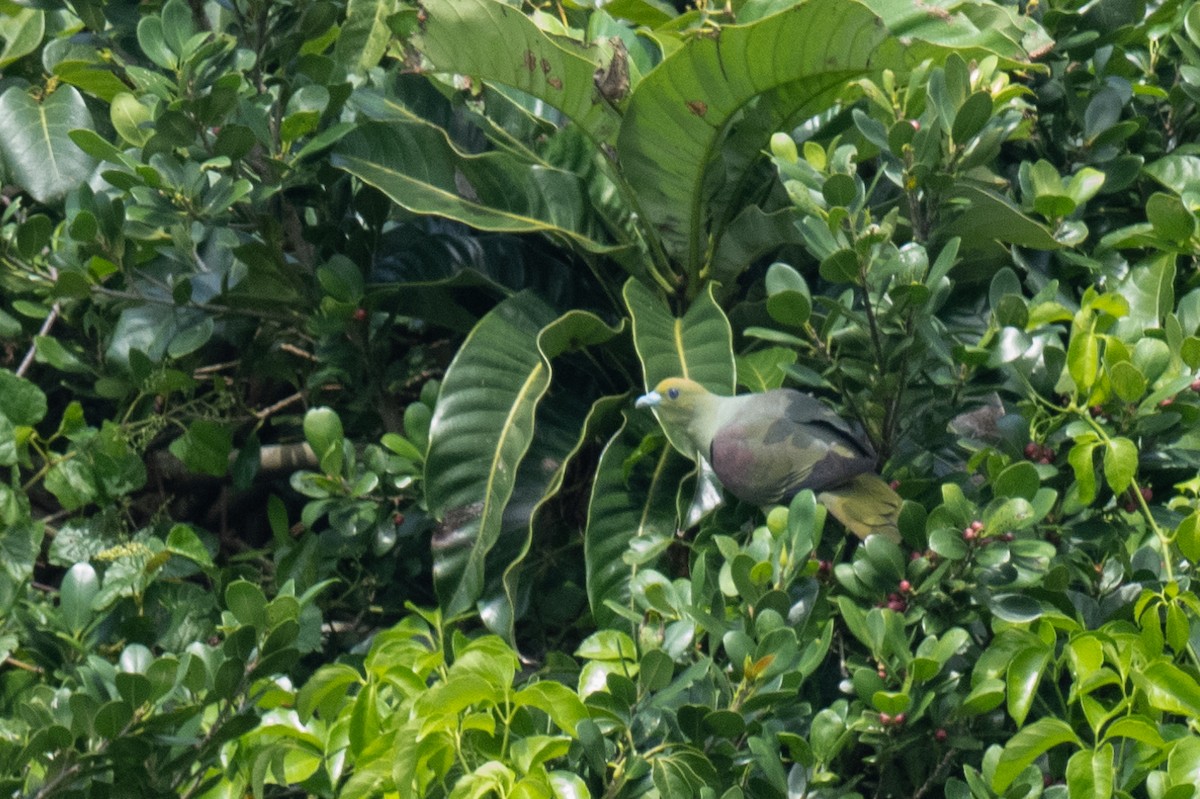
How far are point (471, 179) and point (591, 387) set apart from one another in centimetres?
40

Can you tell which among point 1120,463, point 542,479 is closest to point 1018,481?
point 1120,463

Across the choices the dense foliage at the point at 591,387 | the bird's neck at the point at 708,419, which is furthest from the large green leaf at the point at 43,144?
the bird's neck at the point at 708,419

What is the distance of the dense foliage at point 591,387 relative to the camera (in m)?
1.66

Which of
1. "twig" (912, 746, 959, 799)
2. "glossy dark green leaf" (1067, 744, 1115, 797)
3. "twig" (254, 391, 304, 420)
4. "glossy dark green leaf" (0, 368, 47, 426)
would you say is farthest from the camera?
"twig" (254, 391, 304, 420)

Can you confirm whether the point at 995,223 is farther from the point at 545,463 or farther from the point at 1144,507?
the point at 545,463

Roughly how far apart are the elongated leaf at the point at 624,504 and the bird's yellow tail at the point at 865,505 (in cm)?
28

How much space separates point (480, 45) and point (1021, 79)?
1.00 meters

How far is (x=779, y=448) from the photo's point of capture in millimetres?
1996

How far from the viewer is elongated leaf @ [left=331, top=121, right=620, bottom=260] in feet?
7.70

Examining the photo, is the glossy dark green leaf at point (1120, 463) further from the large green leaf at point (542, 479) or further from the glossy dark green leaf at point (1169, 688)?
the large green leaf at point (542, 479)

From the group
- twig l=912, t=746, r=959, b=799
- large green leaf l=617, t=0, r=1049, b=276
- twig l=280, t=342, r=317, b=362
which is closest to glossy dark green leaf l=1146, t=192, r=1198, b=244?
large green leaf l=617, t=0, r=1049, b=276

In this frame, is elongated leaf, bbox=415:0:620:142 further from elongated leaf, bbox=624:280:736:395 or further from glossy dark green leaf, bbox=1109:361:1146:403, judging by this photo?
glossy dark green leaf, bbox=1109:361:1146:403

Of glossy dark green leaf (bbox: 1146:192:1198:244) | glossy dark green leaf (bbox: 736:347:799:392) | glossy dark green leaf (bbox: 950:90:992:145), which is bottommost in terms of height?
glossy dark green leaf (bbox: 736:347:799:392)

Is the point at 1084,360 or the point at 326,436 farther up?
the point at 1084,360
